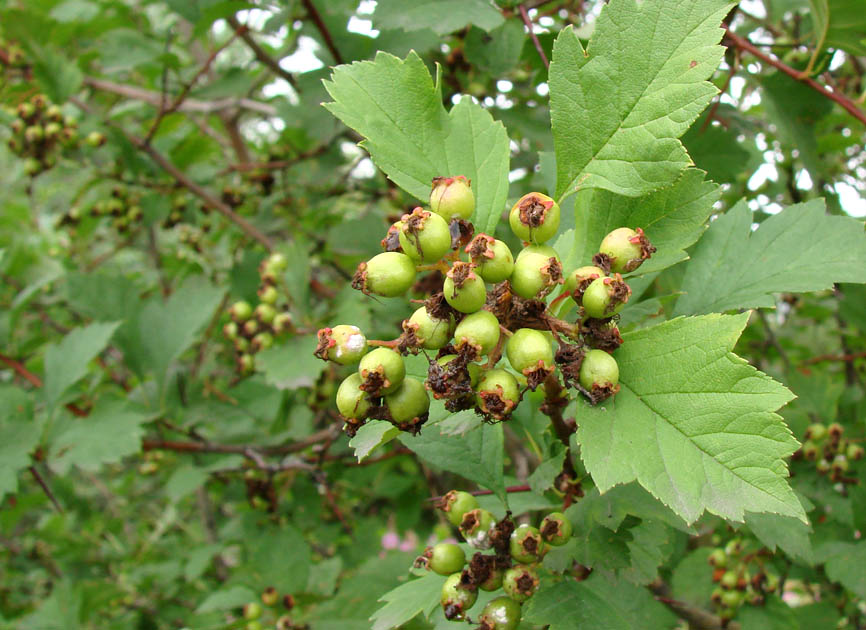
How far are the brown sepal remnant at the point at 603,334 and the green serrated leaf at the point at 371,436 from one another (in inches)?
15.9

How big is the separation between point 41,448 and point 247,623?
114cm

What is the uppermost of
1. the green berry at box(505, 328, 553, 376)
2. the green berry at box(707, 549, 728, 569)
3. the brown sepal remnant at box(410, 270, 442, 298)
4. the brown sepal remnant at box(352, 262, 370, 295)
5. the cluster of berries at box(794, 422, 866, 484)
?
the brown sepal remnant at box(352, 262, 370, 295)

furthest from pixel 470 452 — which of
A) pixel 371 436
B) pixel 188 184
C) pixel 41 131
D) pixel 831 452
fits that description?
pixel 41 131

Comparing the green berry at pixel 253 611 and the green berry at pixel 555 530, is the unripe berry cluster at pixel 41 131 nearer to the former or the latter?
the green berry at pixel 253 611

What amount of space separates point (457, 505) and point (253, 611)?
149 centimetres

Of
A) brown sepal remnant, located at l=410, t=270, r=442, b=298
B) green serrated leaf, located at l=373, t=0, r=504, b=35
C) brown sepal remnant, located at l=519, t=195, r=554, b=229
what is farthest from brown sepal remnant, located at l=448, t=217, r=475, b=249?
brown sepal remnant, located at l=410, t=270, r=442, b=298

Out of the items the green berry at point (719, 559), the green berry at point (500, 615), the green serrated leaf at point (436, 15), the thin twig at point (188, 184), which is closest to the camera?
the green berry at point (500, 615)

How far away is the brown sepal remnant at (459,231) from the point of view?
1.26 meters

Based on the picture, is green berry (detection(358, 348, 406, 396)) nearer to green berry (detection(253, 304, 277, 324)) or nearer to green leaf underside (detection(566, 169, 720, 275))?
green leaf underside (detection(566, 169, 720, 275))

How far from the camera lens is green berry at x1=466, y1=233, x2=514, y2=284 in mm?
1205

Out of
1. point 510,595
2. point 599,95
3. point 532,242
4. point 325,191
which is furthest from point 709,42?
point 325,191

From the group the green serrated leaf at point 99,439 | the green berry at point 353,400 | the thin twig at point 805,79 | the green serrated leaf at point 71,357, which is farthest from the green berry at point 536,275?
the green serrated leaf at point 71,357

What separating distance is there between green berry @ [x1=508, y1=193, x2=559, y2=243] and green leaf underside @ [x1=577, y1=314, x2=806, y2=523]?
0.89 ft

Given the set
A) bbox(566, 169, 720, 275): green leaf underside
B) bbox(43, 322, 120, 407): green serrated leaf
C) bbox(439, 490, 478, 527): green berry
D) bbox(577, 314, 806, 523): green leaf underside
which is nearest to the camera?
bbox(577, 314, 806, 523): green leaf underside
